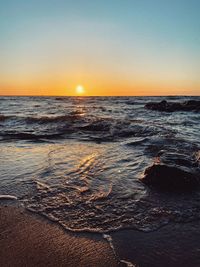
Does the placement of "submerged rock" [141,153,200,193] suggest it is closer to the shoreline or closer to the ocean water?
the ocean water

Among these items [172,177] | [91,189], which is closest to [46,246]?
[91,189]

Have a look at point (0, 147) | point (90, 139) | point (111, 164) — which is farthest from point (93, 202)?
point (90, 139)

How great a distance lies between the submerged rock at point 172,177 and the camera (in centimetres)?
445

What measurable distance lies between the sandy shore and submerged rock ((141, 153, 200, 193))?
198 centimetres

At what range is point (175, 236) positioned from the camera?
2.88m

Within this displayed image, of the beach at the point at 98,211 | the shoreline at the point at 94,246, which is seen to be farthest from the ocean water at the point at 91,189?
the shoreline at the point at 94,246

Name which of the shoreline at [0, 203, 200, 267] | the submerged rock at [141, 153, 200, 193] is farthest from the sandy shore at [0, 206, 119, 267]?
the submerged rock at [141, 153, 200, 193]

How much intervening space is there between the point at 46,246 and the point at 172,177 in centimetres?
267

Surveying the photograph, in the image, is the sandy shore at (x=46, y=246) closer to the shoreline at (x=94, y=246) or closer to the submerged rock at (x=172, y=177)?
the shoreline at (x=94, y=246)

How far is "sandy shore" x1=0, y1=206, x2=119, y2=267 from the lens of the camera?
7.88 ft

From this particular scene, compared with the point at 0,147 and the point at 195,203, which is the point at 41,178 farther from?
the point at 0,147

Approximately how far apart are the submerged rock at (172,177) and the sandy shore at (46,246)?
198cm

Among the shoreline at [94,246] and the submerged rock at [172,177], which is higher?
the submerged rock at [172,177]

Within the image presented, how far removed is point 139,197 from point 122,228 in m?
1.00
